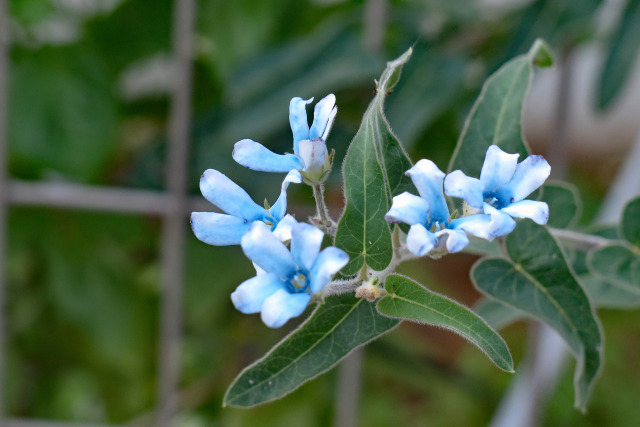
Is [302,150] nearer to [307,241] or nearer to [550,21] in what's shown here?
[307,241]

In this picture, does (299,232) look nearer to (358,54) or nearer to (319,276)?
(319,276)

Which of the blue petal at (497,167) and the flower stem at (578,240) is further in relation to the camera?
the flower stem at (578,240)

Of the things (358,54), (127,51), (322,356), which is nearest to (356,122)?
(358,54)

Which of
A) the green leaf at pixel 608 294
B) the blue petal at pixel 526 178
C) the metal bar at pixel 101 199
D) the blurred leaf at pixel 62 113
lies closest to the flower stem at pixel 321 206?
the blue petal at pixel 526 178

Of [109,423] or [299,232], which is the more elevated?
[299,232]

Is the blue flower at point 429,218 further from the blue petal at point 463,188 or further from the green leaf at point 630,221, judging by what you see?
the green leaf at point 630,221

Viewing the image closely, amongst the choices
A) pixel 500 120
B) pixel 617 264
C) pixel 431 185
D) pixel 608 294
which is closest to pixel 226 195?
pixel 431 185
